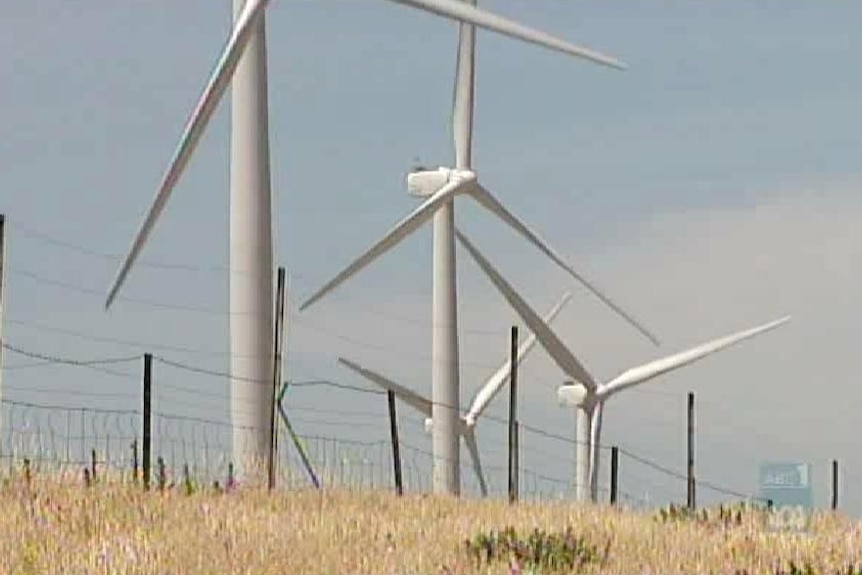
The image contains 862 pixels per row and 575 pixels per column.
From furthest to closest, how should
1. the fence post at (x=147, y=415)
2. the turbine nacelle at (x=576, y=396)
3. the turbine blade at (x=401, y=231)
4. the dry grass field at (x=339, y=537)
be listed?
the turbine nacelle at (x=576, y=396) < the turbine blade at (x=401, y=231) < the fence post at (x=147, y=415) < the dry grass field at (x=339, y=537)

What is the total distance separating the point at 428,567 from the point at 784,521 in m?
10.5

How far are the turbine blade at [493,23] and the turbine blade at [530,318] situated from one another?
13.2m

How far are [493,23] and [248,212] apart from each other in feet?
16.2

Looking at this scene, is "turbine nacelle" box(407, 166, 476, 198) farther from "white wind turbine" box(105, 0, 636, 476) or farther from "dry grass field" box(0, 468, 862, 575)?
"dry grass field" box(0, 468, 862, 575)

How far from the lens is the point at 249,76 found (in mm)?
34188

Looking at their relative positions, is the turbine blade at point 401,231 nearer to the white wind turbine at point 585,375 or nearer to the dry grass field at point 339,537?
the white wind turbine at point 585,375

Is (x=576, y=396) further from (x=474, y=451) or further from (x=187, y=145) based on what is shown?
(x=187, y=145)

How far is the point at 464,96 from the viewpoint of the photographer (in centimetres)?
4622

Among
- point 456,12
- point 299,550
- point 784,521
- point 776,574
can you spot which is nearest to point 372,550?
point 299,550

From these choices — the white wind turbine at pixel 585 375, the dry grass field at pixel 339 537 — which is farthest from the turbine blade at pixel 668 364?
the dry grass field at pixel 339 537

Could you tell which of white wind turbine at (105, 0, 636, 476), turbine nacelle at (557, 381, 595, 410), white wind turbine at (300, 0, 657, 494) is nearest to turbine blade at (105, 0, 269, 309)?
white wind turbine at (105, 0, 636, 476)

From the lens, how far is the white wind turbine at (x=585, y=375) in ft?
151

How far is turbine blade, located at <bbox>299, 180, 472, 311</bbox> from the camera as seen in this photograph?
4056cm

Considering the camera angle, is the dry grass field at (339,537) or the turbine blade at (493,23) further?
the turbine blade at (493,23)
